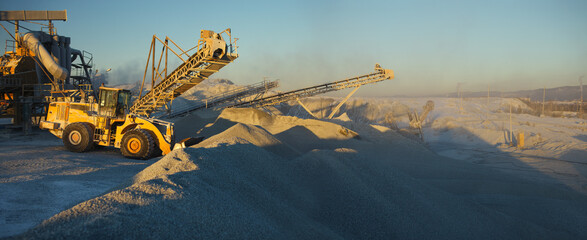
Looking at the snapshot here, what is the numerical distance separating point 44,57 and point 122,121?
7206mm

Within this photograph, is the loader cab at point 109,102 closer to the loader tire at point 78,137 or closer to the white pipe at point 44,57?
the loader tire at point 78,137

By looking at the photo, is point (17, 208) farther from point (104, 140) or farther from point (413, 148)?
point (413, 148)

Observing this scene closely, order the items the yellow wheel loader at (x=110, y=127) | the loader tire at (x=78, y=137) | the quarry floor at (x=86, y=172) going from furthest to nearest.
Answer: the loader tire at (x=78, y=137)
the yellow wheel loader at (x=110, y=127)
the quarry floor at (x=86, y=172)

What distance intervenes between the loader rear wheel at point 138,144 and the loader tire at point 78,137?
A: 124 centimetres

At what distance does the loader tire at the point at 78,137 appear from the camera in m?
10.3

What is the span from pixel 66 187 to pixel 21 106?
37.4 ft

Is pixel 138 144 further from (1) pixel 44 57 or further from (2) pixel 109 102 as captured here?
(1) pixel 44 57

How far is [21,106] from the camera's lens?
14375mm

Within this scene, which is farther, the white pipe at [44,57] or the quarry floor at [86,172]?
the white pipe at [44,57]

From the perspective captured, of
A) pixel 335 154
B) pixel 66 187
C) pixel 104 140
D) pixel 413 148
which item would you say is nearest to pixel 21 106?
pixel 104 140

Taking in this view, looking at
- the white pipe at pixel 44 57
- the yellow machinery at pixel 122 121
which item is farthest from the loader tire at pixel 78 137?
the white pipe at pixel 44 57

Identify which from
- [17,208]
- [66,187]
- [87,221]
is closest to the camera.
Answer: [87,221]

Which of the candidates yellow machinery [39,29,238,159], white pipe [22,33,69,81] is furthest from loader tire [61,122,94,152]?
white pipe [22,33,69,81]

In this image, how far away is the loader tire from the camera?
10.3 meters
